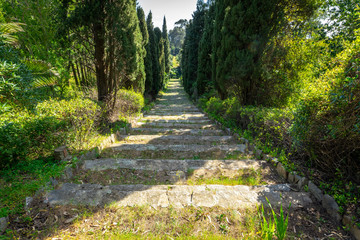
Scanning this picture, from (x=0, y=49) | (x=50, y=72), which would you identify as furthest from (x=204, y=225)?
(x=50, y=72)

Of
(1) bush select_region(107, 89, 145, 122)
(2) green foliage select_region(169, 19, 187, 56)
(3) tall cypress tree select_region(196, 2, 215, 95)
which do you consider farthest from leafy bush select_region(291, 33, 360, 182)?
(2) green foliage select_region(169, 19, 187, 56)

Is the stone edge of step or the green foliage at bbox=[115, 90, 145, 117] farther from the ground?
the green foliage at bbox=[115, 90, 145, 117]

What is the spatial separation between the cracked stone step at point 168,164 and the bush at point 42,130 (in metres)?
0.73

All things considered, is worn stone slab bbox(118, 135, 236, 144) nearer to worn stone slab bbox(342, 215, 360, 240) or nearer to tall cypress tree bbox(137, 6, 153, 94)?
worn stone slab bbox(342, 215, 360, 240)

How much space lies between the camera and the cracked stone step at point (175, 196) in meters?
1.99

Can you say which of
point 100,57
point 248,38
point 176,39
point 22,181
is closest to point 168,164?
point 22,181

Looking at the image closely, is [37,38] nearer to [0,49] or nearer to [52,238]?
[0,49]

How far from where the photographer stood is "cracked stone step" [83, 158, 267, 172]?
2961 millimetres

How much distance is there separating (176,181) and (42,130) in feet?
8.27

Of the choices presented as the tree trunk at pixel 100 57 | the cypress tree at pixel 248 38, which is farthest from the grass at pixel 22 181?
the cypress tree at pixel 248 38

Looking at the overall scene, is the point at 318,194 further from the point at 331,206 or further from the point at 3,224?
the point at 3,224

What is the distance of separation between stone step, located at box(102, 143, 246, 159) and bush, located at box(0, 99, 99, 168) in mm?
796

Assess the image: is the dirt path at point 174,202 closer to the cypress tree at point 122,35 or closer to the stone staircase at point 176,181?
the stone staircase at point 176,181

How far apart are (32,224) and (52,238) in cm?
34
